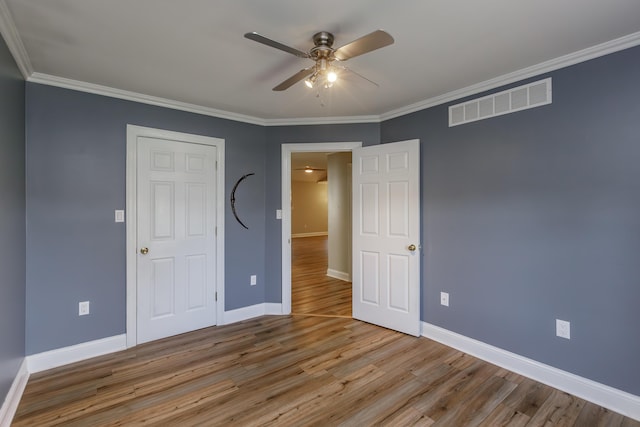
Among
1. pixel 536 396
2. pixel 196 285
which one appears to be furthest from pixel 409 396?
pixel 196 285

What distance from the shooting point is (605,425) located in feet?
6.30

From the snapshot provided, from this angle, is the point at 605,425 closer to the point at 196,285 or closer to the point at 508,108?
the point at 508,108

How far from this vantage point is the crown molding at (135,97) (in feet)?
8.41

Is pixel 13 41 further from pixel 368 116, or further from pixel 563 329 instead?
pixel 563 329

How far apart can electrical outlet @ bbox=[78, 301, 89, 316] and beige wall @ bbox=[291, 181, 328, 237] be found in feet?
29.4

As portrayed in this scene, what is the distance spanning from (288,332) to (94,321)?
179 cm

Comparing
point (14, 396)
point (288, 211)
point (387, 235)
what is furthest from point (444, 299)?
point (14, 396)

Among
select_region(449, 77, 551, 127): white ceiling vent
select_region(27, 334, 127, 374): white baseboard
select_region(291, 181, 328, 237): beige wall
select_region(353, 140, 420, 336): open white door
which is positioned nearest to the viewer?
select_region(449, 77, 551, 127): white ceiling vent

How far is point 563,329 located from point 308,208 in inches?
403

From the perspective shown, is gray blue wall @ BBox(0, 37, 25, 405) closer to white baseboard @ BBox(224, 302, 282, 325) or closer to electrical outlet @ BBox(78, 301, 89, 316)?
electrical outlet @ BBox(78, 301, 89, 316)

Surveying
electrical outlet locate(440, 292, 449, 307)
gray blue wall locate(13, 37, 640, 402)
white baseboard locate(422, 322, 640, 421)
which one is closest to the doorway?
electrical outlet locate(440, 292, 449, 307)

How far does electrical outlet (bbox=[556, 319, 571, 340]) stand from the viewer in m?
2.28

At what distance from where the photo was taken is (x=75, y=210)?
2.68 m

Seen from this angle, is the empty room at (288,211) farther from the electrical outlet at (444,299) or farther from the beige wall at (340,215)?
the beige wall at (340,215)
